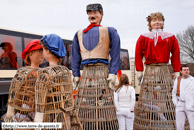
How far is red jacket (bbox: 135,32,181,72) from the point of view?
3.80 meters

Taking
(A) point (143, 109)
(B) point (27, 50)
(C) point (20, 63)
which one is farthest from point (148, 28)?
(C) point (20, 63)

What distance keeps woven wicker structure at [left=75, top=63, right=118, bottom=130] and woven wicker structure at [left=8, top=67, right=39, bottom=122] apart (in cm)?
101

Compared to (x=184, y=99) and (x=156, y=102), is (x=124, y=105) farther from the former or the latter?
(x=184, y=99)

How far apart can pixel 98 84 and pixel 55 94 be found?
114 centimetres

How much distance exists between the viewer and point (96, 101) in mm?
3113

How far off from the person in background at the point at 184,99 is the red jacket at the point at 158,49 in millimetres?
552

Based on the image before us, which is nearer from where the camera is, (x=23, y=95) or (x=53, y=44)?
(x=23, y=95)

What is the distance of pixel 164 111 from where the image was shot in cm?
362

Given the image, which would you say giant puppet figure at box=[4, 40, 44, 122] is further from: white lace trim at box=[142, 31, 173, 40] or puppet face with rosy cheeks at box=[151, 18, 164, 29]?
puppet face with rosy cheeks at box=[151, 18, 164, 29]

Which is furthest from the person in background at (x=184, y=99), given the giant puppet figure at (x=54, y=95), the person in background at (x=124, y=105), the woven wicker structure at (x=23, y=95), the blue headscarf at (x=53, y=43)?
the woven wicker structure at (x=23, y=95)

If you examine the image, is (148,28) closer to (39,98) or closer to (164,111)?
(164,111)

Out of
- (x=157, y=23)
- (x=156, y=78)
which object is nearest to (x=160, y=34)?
(x=157, y=23)

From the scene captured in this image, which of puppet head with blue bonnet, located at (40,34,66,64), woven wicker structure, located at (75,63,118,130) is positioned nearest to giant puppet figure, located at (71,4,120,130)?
woven wicker structure, located at (75,63,118,130)

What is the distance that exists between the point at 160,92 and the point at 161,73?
371mm
